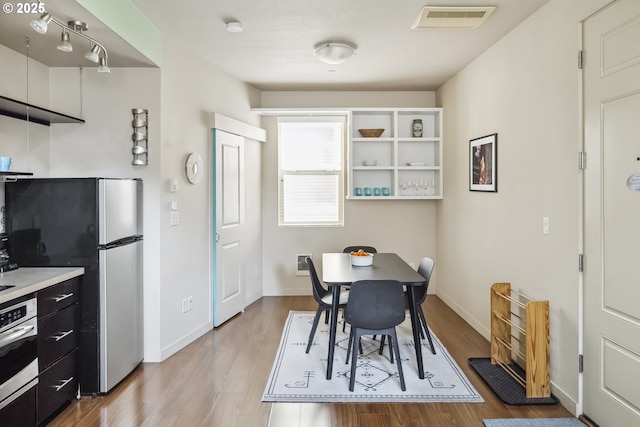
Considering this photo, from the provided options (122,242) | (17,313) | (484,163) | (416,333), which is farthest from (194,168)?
(484,163)

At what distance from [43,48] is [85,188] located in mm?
1146

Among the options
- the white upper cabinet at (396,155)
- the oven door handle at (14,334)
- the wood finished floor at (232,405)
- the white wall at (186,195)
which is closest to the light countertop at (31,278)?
the oven door handle at (14,334)

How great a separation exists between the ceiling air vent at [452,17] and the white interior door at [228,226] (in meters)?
2.30

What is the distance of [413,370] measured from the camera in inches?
117

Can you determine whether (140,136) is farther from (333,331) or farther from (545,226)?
(545,226)

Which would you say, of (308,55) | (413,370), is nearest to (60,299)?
(413,370)

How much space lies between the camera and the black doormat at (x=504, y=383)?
2512 mm

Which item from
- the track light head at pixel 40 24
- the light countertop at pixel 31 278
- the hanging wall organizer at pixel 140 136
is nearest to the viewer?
the track light head at pixel 40 24

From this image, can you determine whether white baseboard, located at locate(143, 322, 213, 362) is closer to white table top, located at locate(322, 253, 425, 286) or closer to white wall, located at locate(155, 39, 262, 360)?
white wall, located at locate(155, 39, 262, 360)

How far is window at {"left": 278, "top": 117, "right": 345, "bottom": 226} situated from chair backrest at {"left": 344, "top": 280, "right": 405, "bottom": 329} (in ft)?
8.73

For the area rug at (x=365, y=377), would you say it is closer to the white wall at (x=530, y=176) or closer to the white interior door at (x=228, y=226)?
the white wall at (x=530, y=176)

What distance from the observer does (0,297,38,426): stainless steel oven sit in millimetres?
1983

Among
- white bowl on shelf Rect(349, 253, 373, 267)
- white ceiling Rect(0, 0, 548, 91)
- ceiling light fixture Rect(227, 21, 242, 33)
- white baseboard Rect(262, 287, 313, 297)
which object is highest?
white ceiling Rect(0, 0, 548, 91)

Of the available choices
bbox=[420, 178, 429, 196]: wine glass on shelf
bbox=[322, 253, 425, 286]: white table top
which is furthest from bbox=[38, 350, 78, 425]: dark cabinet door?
bbox=[420, 178, 429, 196]: wine glass on shelf
